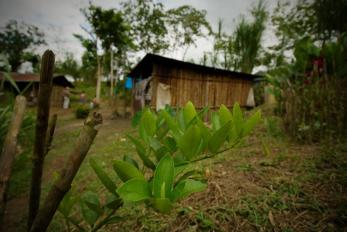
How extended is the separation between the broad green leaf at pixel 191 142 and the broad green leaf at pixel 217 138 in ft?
0.07

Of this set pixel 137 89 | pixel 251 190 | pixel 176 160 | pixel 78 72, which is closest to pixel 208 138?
pixel 176 160

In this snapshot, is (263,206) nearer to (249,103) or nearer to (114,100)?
(249,103)

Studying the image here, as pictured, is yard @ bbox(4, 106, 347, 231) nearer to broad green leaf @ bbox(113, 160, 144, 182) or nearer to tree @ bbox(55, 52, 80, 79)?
broad green leaf @ bbox(113, 160, 144, 182)

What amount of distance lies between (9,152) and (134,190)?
0.31 metres

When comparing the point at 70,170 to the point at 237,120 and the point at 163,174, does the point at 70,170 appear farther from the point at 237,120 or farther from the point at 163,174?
the point at 237,120

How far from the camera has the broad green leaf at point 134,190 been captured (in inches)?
9.8

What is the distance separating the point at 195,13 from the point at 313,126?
15300 millimetres

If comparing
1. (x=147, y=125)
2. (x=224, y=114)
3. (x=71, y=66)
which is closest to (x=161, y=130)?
(x=147, y=125)

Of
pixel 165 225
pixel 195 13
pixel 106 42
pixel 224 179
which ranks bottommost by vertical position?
pixel 165 225

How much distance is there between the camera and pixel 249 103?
7.97 metres

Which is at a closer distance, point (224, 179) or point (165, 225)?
point (165, 225)

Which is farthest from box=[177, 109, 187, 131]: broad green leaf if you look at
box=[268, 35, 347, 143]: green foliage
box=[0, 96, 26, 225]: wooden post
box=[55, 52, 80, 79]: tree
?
box=[55, 52, 80, 79]: tree

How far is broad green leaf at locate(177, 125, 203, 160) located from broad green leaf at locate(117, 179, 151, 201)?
9 centimetres

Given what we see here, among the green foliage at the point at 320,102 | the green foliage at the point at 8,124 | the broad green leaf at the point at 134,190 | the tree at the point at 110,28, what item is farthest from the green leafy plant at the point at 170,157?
the tree at the point at 110,28
